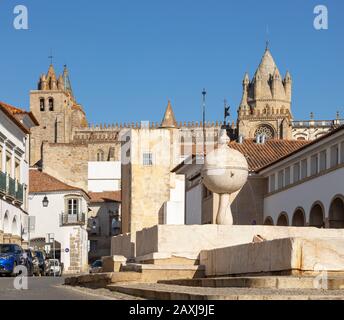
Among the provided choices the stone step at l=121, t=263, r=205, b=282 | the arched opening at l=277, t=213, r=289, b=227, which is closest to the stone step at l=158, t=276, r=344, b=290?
the stone step at l=121, t=263, r=205, b=282

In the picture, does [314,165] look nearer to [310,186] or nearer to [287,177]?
[310,186]

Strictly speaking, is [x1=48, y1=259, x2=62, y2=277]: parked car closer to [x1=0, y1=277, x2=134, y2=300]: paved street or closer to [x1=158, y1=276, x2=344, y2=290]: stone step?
[x1=0, y1=277, x2=134, y2=300]: paved street

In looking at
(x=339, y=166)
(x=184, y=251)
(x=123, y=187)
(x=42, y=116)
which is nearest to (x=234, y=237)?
(x=184, y=251)

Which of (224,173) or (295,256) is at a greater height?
(224,173)

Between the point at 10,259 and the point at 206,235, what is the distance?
36.1 feet

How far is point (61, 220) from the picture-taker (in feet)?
255

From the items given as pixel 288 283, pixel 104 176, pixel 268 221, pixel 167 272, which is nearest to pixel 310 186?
pixel 268 221

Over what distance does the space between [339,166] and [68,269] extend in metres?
38.2

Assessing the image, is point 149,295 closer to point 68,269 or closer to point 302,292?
point 302,292

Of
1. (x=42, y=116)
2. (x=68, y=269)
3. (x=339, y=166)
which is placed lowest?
(x=68, y=269)

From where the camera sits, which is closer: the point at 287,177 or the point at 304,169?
the point at 304,169

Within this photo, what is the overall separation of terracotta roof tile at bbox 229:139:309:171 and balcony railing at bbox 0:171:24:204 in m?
11.8
